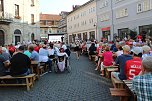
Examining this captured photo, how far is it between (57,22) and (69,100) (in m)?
93.2

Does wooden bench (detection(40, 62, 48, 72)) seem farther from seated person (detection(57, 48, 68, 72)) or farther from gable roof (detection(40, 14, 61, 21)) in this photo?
gable roof (detection(40, 14, 61, 21))

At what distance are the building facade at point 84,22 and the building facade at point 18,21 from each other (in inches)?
433

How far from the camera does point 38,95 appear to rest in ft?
26.5

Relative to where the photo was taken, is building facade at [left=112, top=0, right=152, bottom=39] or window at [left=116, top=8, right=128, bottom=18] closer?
building facade at [left=112, top=0, right=152, bottom=39]

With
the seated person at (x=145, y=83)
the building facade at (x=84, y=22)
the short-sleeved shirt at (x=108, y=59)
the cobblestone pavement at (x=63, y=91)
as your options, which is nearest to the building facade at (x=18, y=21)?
the building facade at (x=84, y=22)

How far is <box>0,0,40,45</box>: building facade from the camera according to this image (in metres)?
34.4

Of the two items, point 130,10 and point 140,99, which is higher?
point 130,10

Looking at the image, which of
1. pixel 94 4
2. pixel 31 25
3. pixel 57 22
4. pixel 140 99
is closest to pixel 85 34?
pixel 94 4

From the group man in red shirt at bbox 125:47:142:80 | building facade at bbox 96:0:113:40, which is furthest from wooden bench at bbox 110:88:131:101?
building facade at bbox 96:0:113:40

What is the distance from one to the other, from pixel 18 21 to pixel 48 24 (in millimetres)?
59450

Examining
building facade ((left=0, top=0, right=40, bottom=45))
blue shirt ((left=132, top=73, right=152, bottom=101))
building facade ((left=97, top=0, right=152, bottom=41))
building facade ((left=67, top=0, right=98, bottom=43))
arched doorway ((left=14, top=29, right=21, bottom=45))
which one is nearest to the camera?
blue shirt ((left=132, top=73, right=152, bottom=101))

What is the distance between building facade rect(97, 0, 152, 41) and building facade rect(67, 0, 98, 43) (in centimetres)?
433

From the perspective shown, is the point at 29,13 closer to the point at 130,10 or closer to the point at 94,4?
the point at 94,4

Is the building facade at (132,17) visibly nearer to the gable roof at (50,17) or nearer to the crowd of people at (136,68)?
the crowd of people at (136,68)
